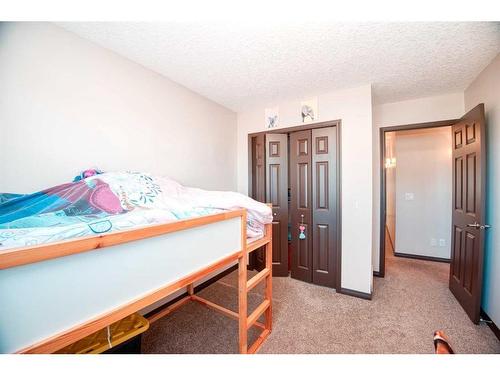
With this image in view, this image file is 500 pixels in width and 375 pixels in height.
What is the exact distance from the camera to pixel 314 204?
241 cm

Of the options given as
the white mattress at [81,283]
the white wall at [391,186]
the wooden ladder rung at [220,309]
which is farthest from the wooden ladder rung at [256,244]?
the white wall at [391,186]

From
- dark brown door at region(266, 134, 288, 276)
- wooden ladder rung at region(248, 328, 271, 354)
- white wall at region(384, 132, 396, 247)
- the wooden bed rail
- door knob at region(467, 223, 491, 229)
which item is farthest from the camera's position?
white wall at region(384, 132, 396, 247)

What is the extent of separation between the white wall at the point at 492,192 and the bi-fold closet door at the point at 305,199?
1233 mm

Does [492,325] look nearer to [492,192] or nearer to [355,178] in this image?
[492,192]

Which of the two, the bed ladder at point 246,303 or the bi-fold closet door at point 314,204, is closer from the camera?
the bed ladder at point 246,303

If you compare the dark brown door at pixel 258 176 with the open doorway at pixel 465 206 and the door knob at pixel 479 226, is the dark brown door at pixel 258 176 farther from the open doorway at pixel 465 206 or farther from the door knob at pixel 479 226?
the door knob at pixel 479 226

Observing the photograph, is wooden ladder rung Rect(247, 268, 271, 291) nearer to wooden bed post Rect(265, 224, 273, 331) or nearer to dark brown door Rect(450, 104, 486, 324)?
wooden bed post Rect(265, 224, 273, 331)

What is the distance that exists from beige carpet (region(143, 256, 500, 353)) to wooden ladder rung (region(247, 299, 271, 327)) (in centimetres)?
26

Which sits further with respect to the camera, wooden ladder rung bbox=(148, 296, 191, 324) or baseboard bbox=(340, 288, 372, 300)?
baseboard bbox=(340, 288, 372, 300)

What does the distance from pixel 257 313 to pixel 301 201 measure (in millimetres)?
1486

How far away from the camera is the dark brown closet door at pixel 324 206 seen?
228 cm

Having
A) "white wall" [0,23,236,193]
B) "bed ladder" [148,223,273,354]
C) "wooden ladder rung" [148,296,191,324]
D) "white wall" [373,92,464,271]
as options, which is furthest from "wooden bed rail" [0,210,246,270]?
"white wall" [373,92,464,271]

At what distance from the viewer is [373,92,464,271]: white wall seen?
2.26m

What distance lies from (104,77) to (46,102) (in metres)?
0.45
